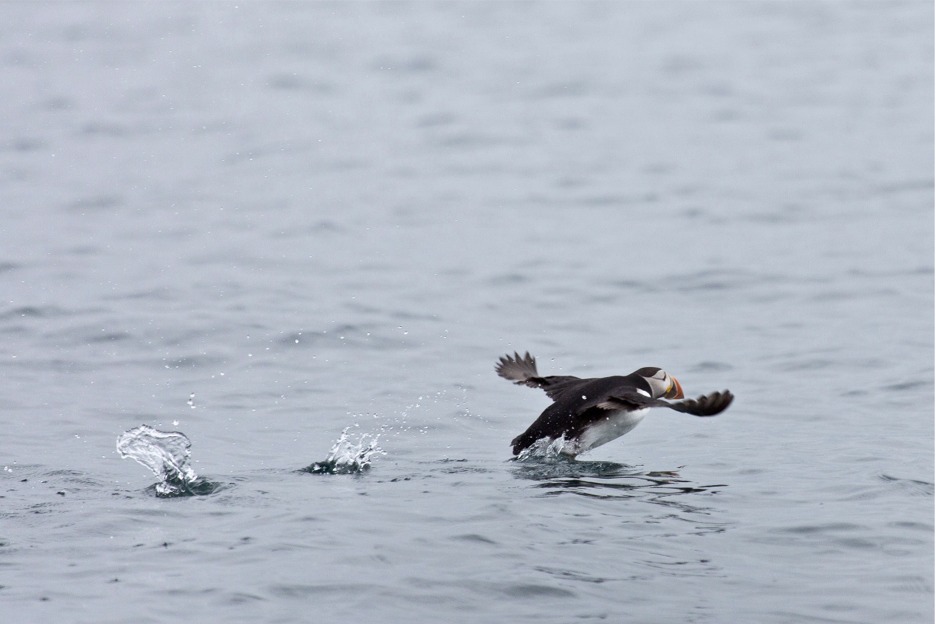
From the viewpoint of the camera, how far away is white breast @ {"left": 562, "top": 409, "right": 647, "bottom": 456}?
8516 millimetres

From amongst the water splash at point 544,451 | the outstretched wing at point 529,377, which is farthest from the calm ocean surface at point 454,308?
the outstretched wing at point 529,377

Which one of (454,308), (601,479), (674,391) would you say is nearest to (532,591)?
(601,479)

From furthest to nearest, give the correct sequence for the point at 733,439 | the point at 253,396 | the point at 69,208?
the point at 69,208
the point at 253,396
the point at 733,439

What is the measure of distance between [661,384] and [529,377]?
3.52 feet

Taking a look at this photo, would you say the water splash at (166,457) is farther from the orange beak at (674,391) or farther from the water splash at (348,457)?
the orange beak at (674,391)

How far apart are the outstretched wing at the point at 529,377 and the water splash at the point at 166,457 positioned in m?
2.48

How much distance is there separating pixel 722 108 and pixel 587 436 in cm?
1463

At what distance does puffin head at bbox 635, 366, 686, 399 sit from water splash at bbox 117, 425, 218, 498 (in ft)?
9.72

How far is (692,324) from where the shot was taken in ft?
40.8

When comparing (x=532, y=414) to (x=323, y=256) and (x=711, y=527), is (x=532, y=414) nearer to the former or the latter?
(x=711, y=527)

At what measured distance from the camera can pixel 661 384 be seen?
895 cm

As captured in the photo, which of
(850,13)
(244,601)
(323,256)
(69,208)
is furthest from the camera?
(850,13)

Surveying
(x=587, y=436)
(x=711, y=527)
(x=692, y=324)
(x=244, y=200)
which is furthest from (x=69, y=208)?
(x=711, y=527)

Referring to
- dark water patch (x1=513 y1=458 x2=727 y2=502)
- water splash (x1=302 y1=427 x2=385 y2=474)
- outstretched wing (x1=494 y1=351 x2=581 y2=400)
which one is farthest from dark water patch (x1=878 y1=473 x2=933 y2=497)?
water splash (x1=302 y1=427 x2=385 y2=474)
